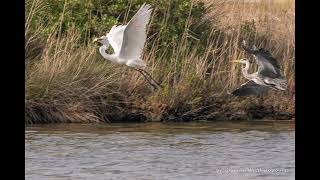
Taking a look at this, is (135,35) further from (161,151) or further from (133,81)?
(161,151)

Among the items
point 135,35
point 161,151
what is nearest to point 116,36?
point 135,35

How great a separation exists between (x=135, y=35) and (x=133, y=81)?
1.37 m

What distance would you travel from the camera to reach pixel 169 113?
15.7 m

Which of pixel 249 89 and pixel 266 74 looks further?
pixel 249 89

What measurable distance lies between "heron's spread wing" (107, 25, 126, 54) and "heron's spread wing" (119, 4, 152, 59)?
8 centimetres

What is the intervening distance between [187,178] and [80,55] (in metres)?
5.20

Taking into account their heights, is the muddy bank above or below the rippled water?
above

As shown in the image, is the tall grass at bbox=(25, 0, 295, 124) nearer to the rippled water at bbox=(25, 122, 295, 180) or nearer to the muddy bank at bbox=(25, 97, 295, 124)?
the muddy bank at bbox=(25, 97, 295, 124)

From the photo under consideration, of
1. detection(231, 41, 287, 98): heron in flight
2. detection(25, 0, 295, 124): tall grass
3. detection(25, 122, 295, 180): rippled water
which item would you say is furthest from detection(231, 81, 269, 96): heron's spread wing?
detection(25, 0, 295, 124): tall grass

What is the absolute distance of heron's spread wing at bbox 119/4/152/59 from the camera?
14617 mm

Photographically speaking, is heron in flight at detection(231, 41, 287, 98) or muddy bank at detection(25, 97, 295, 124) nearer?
heron in flight at detection(231, 41, 287, 98)

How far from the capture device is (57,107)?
15227 millimetres

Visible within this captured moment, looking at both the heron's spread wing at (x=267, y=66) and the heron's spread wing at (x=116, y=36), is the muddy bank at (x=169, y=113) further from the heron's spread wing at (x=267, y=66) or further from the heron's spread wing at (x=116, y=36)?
the heron's spread wing at (x=267, y=66)
